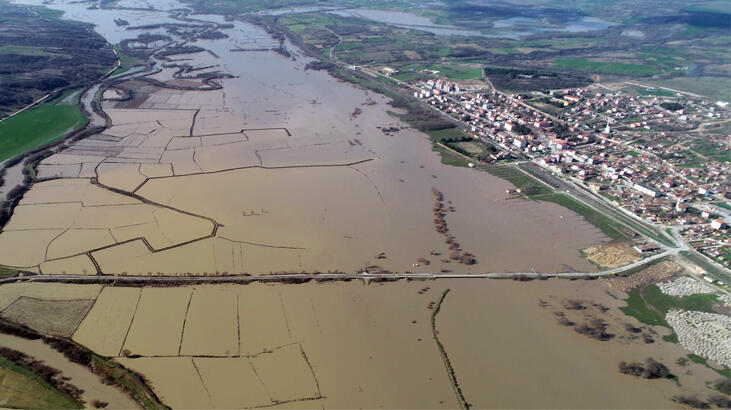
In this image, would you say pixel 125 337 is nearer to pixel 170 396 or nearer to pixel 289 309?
pixel 170 396

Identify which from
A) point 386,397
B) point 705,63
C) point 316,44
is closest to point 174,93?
point 316,44

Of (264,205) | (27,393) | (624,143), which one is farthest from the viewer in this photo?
(624,143)

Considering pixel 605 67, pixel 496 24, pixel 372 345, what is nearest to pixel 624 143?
pixel 605 67

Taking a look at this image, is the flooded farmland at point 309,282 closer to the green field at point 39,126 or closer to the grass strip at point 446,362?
the grass strip at point 446,362

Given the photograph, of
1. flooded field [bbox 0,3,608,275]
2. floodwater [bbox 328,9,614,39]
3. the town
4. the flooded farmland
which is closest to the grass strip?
the flooded farmland

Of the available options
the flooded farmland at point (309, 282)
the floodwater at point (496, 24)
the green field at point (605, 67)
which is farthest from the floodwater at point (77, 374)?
the floodwater at point (496, 24)

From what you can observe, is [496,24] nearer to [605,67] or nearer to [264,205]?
[605,67]
